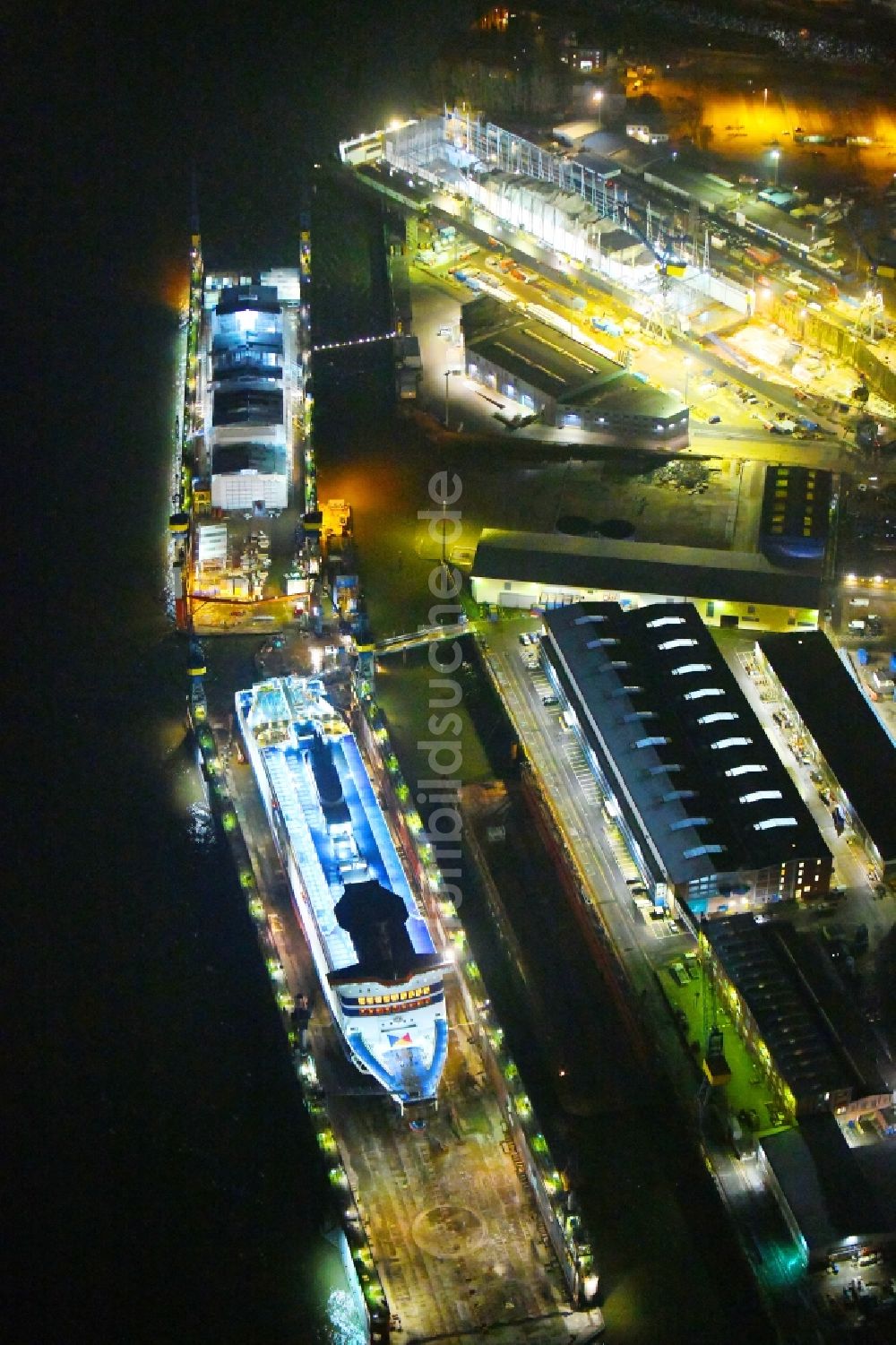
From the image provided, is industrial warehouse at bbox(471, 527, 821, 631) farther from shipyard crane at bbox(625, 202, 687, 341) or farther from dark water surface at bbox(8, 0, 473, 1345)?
shipyard crane at bbox(625, 202, 687, 341)

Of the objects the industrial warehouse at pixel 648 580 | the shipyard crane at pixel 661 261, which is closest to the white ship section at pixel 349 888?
the industrial warehouse at pixel 648 580

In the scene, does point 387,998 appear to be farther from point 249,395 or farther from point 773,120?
point 773,120

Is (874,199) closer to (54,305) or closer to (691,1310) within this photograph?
(54,305)

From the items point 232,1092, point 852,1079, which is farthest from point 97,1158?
point 852,1079

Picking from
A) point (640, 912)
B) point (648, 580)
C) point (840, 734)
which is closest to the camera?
point (640, 912)

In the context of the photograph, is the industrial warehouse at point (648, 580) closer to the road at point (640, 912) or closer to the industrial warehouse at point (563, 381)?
the road at point (640, 912)

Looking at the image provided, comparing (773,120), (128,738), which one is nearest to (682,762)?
(128,738)
